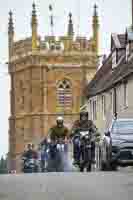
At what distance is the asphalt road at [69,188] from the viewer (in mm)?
14992

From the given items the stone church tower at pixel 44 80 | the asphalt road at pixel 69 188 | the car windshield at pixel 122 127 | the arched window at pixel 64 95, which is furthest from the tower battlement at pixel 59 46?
the asphalt road at pixel 69 188

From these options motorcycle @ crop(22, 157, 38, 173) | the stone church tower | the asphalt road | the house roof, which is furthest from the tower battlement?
the asphalt road

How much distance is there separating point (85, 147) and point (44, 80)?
310 feet

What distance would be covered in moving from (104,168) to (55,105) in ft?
304

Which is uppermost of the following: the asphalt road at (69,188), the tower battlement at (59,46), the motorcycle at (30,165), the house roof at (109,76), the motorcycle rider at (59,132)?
the tower battlement at (59,46)

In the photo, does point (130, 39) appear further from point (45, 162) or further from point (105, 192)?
point (105, 192)

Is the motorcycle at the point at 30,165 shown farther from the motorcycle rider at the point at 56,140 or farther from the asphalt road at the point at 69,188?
the asphalt road at the point at 69,188

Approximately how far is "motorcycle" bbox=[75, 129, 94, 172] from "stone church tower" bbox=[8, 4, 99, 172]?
90283mm

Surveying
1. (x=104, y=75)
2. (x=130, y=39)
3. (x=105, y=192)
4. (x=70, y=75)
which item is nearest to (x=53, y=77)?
(x=70, y=75)

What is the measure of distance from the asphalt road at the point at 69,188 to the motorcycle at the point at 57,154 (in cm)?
603

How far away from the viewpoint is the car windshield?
27548mm

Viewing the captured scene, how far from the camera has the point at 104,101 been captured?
5584 centimetres

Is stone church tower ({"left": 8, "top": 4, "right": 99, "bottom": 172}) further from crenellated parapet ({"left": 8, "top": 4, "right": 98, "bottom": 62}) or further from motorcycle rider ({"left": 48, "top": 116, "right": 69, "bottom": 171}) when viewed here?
motorcycle rider ({"left": 48, "top": 116, "right": 69, "bottom": 171})

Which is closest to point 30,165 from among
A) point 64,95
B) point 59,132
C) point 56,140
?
point 56,140
